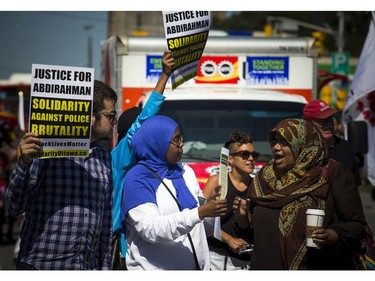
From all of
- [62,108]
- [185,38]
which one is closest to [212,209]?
[62,108]

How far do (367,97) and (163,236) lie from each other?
21.2 feet

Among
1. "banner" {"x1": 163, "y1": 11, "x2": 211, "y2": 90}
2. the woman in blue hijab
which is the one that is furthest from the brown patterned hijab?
"banner" {"x1": 163, "y1": 11, "x2": 211, "y2": 90}

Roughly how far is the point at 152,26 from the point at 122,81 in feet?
313

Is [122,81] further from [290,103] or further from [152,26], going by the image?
[152,26]

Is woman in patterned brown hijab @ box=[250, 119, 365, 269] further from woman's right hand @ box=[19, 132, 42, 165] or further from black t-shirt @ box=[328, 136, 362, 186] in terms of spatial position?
black t-shirt @ box=[328, 136, 362, 186]

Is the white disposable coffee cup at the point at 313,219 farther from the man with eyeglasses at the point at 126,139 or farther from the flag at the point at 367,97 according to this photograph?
the flag at the point at 367,97

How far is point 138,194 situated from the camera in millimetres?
4965

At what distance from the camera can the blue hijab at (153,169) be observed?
4992 mm

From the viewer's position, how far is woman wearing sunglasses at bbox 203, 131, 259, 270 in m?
6.06

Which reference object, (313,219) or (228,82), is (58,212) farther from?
(228,82)

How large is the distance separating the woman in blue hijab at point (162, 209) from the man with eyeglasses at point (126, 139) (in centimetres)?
33

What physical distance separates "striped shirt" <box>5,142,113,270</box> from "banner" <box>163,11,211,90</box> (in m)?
1.55

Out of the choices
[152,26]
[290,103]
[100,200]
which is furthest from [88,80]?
[152,26]

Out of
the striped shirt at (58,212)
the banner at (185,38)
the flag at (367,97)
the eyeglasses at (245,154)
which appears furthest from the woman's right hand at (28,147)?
the flag at (367,97)
